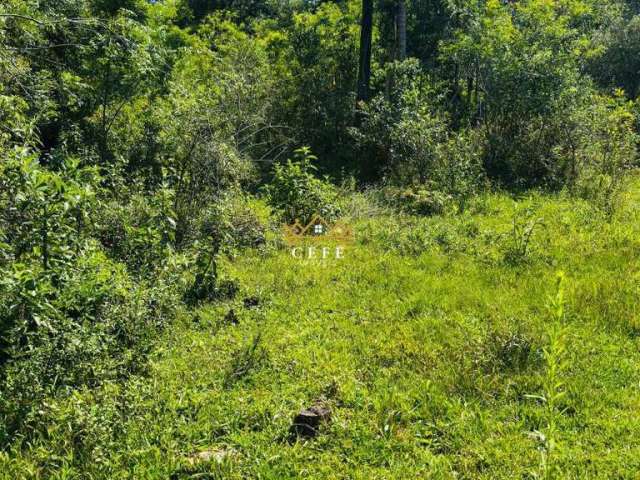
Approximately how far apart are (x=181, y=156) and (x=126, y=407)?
4.24 meters

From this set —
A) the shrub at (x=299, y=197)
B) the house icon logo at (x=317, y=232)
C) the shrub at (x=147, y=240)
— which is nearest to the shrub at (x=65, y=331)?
the shrub at (x=147, y=240)

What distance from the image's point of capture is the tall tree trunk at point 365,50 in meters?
10.4

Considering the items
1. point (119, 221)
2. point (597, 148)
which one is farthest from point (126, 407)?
point (597, 148)

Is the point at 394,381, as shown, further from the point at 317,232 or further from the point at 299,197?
the point at 299,197

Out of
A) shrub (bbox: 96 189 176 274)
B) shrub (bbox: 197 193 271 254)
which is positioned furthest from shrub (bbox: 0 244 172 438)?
shrub (bbox: 197 193 271 254)

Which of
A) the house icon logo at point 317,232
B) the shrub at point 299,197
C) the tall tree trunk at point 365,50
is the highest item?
the tall tree trunk at point 365,50

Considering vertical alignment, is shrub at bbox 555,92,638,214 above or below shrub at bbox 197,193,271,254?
above

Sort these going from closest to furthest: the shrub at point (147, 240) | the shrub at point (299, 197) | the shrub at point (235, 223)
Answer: the shrub at point (147, 240)
the shrub at point (235, 223)
the shrub at point (299, 197)

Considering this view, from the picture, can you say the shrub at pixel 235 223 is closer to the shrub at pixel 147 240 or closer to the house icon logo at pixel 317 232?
the house icon logo at pixel 317 232

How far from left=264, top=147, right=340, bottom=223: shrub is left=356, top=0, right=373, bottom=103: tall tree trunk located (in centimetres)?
377

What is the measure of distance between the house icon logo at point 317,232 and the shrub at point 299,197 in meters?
0.11

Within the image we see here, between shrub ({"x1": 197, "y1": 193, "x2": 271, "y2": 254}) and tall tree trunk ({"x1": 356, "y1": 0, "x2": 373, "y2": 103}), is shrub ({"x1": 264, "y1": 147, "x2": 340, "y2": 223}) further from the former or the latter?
tall tree trunk ({"x1": 356, "y1": 0, "x2": 373, "y2": 103})

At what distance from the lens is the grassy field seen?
274cm

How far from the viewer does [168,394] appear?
3336mm
